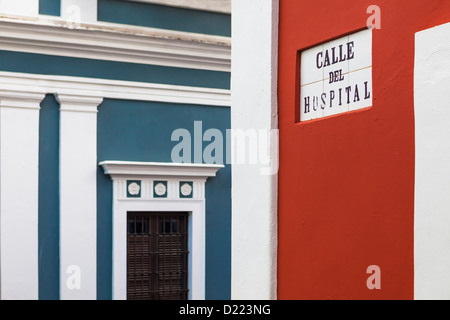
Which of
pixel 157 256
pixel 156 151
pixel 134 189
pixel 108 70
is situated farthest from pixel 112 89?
pixel 157 256

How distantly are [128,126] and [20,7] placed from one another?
192 centimetres

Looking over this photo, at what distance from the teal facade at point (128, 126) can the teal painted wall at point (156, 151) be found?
12 millimetres

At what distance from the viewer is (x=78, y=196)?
9648mm

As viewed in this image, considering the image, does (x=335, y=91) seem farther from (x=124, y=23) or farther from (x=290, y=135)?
(x=124, y=23)

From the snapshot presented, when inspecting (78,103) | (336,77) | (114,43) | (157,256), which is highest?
(114,43)

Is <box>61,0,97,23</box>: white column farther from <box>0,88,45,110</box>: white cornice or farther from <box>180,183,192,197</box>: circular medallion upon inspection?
<box>180,183,192,197</box>: circular medallion

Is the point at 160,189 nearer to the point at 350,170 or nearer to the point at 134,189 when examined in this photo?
the point at 134,189

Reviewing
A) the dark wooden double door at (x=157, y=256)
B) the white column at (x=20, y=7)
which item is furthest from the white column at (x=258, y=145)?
the dark wooden double door at (x=157, y=256)

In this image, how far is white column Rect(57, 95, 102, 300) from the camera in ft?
31.3

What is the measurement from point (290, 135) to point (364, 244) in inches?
38.2

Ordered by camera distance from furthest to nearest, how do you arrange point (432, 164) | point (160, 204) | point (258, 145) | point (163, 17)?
point (163, 17) < point (160, 204) < point (258, 145) < point (432, 164)

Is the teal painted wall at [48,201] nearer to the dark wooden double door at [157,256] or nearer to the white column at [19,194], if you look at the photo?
the white column at [19,194]

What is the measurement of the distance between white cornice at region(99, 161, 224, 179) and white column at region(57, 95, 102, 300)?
251 millimetres

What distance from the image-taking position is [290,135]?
4961 mm
